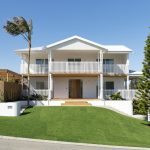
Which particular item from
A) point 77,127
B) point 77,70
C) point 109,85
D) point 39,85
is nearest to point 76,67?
point 77,70

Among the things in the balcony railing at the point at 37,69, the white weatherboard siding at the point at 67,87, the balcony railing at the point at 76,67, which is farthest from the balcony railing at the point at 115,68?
the balcony railing at the point at 37,69

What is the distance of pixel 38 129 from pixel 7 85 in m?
9.53

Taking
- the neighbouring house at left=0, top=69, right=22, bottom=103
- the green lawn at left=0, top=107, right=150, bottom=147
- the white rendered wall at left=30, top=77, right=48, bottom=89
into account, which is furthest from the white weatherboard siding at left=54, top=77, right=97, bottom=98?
the green lawn at left=0, top=107, right=150, bottom=147

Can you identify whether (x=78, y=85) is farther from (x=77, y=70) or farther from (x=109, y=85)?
(x=109, y=85)

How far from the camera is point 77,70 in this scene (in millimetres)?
28234

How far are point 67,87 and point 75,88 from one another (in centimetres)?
111

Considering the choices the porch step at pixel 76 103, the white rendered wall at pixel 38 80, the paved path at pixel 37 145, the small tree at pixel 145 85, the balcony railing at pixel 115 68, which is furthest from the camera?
the white rendered wall at pixel 38 80

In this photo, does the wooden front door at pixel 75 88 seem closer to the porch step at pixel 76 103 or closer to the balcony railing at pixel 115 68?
the balcony railing at pixel 115 68

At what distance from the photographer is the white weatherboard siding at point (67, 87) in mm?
30766

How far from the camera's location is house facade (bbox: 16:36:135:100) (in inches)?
1107

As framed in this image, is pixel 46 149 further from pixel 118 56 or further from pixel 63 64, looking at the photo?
pixel 118 56

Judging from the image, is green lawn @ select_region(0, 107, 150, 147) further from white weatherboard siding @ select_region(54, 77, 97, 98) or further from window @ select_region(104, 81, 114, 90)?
window @ select_region(104, 81, 114, 90)

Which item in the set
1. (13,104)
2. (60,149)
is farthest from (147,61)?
(60,149)

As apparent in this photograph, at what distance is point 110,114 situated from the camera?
72.9ft
